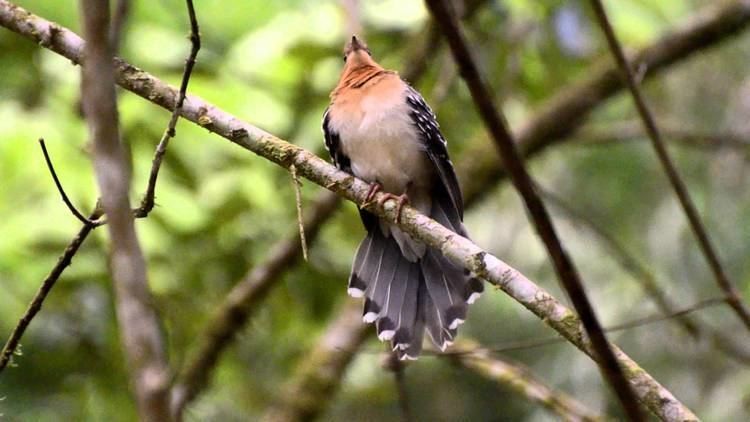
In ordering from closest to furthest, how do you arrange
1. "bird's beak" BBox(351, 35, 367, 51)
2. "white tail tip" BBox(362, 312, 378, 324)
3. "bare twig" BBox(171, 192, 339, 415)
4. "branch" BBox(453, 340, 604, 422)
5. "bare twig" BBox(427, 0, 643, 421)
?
"bare twig" BBox(427, 0, 643, 421) → "white tail tip" BBox(362, 312, 378, 324) → "branch" BBox(453, 340, 604, 422) → "bird's beak" BBox(351, 35, 367, 51) → "bare twig" BBox(171, 192, 339, 415)

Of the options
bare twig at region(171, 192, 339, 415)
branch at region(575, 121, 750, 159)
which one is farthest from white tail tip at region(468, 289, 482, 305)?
branch at region(575, 121, 750, 159)

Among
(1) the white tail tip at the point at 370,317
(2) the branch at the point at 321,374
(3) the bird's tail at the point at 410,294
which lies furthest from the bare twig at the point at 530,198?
(2) the branch at the point at 321,374

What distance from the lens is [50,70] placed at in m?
3.76

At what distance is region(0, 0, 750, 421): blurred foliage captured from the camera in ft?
11.7

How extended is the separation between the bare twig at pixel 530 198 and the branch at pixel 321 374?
257 centimetres

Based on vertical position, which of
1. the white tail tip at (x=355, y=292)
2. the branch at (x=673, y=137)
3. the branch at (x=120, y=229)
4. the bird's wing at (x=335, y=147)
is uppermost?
the branch at (x=673, y=137)

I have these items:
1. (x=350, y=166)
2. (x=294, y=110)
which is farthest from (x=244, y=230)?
(x=350, y=166)

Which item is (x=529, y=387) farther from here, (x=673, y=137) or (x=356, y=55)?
(x=673, y=137)

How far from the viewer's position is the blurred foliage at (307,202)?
3.57 meters

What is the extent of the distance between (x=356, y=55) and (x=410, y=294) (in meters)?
0.85

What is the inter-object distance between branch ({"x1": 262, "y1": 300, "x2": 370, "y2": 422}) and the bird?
87 cm

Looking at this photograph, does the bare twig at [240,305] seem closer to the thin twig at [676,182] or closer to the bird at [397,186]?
the bird at [397,186]

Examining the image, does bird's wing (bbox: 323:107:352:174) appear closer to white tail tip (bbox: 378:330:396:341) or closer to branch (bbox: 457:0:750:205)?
white tail tip (bbox: 378:330:396:341)

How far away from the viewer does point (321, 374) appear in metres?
3.93
